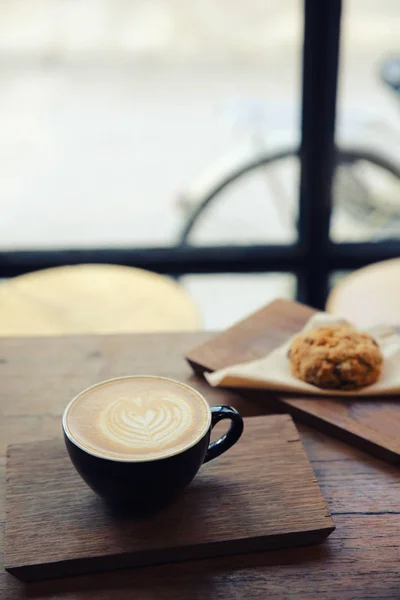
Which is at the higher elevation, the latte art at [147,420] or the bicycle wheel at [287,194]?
the latte art at [147,420]

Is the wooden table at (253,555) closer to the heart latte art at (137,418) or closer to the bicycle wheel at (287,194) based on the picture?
the heart latte art at (137,418)

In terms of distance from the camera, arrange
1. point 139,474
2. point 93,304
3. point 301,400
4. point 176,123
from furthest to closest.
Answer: point 176,123 → point 93,304 → point 301,400 → point 139,474

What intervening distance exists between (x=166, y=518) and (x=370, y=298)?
1214mm

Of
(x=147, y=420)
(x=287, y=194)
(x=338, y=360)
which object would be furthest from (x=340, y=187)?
(x=147, y=420)

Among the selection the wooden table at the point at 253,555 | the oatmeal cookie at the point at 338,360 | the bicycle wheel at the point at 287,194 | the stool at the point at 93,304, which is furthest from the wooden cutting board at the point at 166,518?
the bicycle wheel at the point at 287,194

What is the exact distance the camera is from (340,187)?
2.59m

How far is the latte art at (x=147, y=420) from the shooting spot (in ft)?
2.37

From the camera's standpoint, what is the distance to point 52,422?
3.17 ft

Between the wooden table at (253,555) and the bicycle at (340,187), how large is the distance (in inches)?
60.8

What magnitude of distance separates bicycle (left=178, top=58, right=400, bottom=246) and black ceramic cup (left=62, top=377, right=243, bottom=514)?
6.31 feet

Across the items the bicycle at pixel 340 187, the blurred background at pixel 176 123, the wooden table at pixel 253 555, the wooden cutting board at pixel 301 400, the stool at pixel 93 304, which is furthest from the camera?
the bicycle at pixel 340 187

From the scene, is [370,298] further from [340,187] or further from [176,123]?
[176,123]

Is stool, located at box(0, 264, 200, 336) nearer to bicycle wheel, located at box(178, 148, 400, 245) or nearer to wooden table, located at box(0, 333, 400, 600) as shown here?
wooden table, located at box(0, 333, 400, 600)

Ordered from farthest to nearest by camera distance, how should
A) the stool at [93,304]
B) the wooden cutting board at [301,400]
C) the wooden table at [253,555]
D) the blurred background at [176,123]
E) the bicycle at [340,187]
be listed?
the bicycle at [340,187]
the blurred background at [176,123]
the stool at [93,304]
the wooden cutting board at [301,400]
the wooden table at [253,555]
